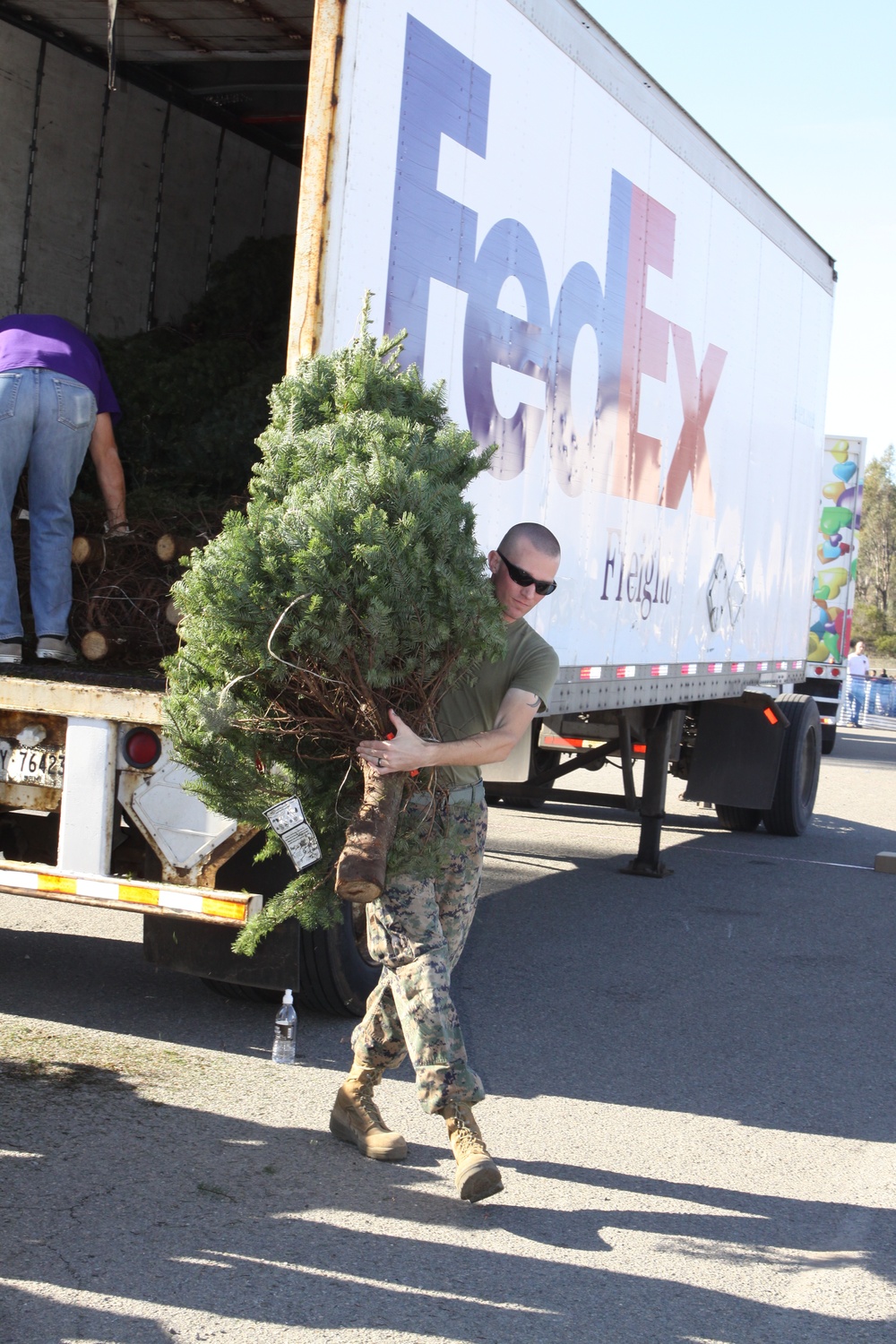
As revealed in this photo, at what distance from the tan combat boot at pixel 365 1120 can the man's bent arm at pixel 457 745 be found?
3.35 ft

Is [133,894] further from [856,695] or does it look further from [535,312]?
[856,695]

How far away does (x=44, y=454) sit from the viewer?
17.5 feet

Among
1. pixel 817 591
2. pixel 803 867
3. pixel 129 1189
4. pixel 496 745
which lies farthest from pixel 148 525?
pixel 817 591

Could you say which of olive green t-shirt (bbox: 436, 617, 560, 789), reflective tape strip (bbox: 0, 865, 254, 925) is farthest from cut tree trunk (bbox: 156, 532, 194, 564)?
olive green t-shirt (bbox: 436, 617, 560, 789)

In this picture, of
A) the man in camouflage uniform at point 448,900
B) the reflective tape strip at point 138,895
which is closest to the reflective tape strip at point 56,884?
the reflective tape strip at point 138,895

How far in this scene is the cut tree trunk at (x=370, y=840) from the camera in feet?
Answer: 12.7

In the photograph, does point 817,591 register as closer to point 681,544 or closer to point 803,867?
point 803,867

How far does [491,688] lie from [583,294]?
10.4 feet

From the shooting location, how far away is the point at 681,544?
340 inches

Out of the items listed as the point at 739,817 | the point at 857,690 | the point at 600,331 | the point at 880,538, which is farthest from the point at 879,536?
the point at 600,331

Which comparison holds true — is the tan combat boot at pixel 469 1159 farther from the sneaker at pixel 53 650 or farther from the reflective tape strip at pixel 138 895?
the sneaker at pixel 53 650

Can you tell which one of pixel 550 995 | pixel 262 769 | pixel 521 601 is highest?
pixel 521 601

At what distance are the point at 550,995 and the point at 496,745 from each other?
2.82 m

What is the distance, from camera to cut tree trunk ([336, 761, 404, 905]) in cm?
388
